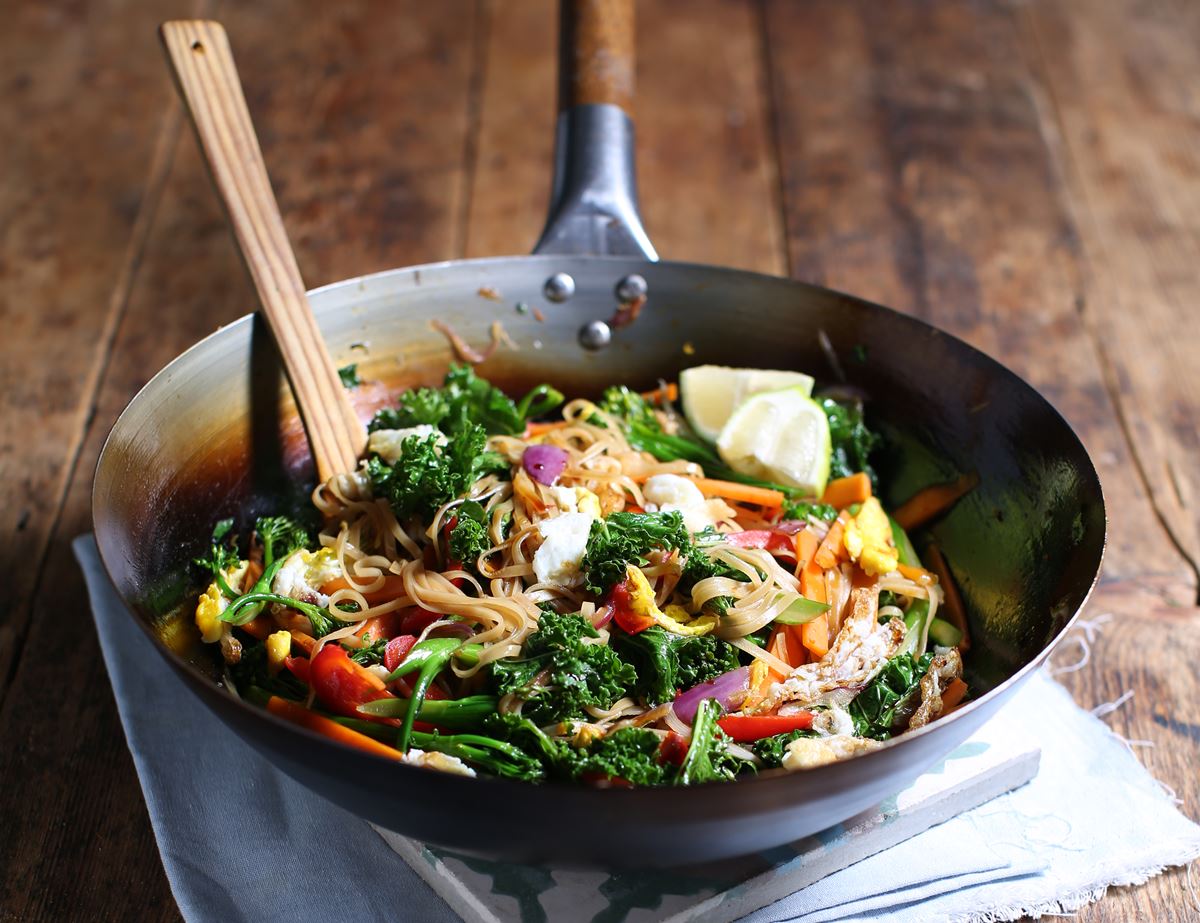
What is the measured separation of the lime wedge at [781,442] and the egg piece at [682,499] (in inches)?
10.2

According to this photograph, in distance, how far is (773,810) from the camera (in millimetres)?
1871

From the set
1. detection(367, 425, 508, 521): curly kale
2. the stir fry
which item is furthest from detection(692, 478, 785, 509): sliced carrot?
detection(367, 425, 508, 521): curly kale

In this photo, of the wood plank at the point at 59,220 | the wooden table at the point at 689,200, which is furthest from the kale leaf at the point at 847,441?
the wood plank at the point at 59,220

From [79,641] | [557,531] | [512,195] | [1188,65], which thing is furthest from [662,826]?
[1188,65]

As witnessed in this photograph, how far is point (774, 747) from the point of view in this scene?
7.48ft

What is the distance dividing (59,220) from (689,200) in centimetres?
256

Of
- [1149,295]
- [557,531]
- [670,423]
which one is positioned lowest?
[1149,295]

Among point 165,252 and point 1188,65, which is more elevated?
point 165,252

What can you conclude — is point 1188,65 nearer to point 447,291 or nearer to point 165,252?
point 447,291

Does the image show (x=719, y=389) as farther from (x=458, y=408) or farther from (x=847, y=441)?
(x=458, y=408)

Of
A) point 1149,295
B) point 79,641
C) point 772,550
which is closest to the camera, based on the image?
point 772,550

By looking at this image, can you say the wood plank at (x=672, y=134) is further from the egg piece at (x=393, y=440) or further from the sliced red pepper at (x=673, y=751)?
the sliced red pepper at (x=673, y=751)

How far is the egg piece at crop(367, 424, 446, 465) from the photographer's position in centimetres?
284

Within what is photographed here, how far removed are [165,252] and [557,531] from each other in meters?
2.84
